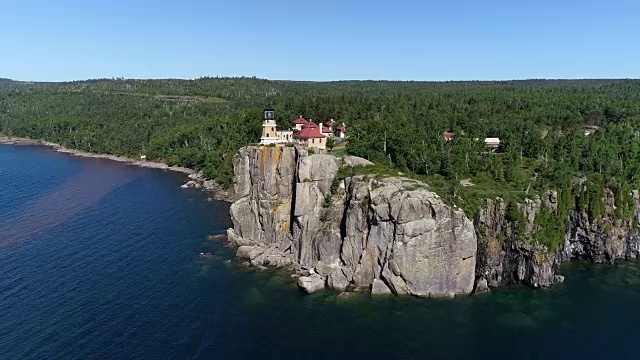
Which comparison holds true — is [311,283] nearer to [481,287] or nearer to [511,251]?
[481,287]

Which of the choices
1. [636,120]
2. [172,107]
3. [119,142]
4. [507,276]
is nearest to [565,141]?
[636,120]

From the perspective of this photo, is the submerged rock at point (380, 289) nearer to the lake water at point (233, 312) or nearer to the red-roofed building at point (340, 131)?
the lake water at point (233, 312)

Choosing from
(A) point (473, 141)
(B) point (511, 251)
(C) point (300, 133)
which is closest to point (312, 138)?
(C) point (300, 133)

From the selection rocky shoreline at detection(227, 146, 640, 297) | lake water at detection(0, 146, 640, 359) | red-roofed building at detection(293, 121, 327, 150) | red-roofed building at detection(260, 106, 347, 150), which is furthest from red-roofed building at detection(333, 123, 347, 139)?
lake water at detection(0, 146, 640, 359)

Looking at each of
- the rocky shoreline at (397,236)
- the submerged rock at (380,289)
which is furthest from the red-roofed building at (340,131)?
the submerged rock at (380,289)

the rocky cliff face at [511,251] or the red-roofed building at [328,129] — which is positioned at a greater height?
the red-roofed building at [328,129]

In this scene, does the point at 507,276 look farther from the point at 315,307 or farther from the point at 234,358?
the point at 234,358
